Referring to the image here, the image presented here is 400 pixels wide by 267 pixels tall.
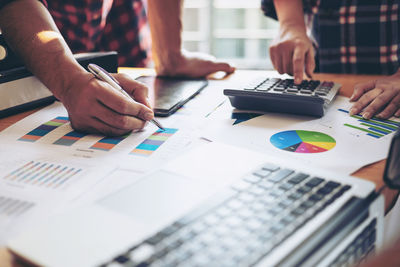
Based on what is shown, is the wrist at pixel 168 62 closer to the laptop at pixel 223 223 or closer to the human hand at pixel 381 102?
the human hand at pixel 381 102

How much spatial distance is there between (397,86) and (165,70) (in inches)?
23.9

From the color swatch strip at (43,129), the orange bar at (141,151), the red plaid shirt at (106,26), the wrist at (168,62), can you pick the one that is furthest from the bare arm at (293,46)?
the red plaid shirt at (106,26)

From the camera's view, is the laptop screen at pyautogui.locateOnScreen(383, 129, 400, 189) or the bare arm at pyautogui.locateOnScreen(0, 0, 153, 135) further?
the bare arm at pyautogui.locateOnScreen(0, 0, 153, 135)

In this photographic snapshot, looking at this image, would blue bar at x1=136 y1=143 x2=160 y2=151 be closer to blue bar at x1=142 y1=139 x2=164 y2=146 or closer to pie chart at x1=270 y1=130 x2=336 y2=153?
blue bar at x1=142 y1=139 x2=164 y2=146

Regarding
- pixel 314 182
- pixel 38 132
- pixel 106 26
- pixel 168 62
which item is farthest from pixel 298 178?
pixel 106 26

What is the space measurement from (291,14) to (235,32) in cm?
288

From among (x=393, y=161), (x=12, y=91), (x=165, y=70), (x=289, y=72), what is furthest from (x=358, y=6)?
(x=12, y=91)

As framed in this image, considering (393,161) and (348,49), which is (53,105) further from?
(348,49)

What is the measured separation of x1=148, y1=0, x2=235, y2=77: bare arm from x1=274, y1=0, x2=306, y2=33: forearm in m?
0.20

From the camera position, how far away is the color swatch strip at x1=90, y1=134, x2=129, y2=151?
0.63 meters

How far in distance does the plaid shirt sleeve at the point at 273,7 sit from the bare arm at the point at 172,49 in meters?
0.27

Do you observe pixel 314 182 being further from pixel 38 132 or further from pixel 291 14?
pixel 291 14

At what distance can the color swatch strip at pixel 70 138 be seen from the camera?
0.65m

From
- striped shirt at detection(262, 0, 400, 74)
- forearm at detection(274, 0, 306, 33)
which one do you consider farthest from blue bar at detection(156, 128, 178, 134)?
striped shirt at detection(262, 0, 400, 74)
